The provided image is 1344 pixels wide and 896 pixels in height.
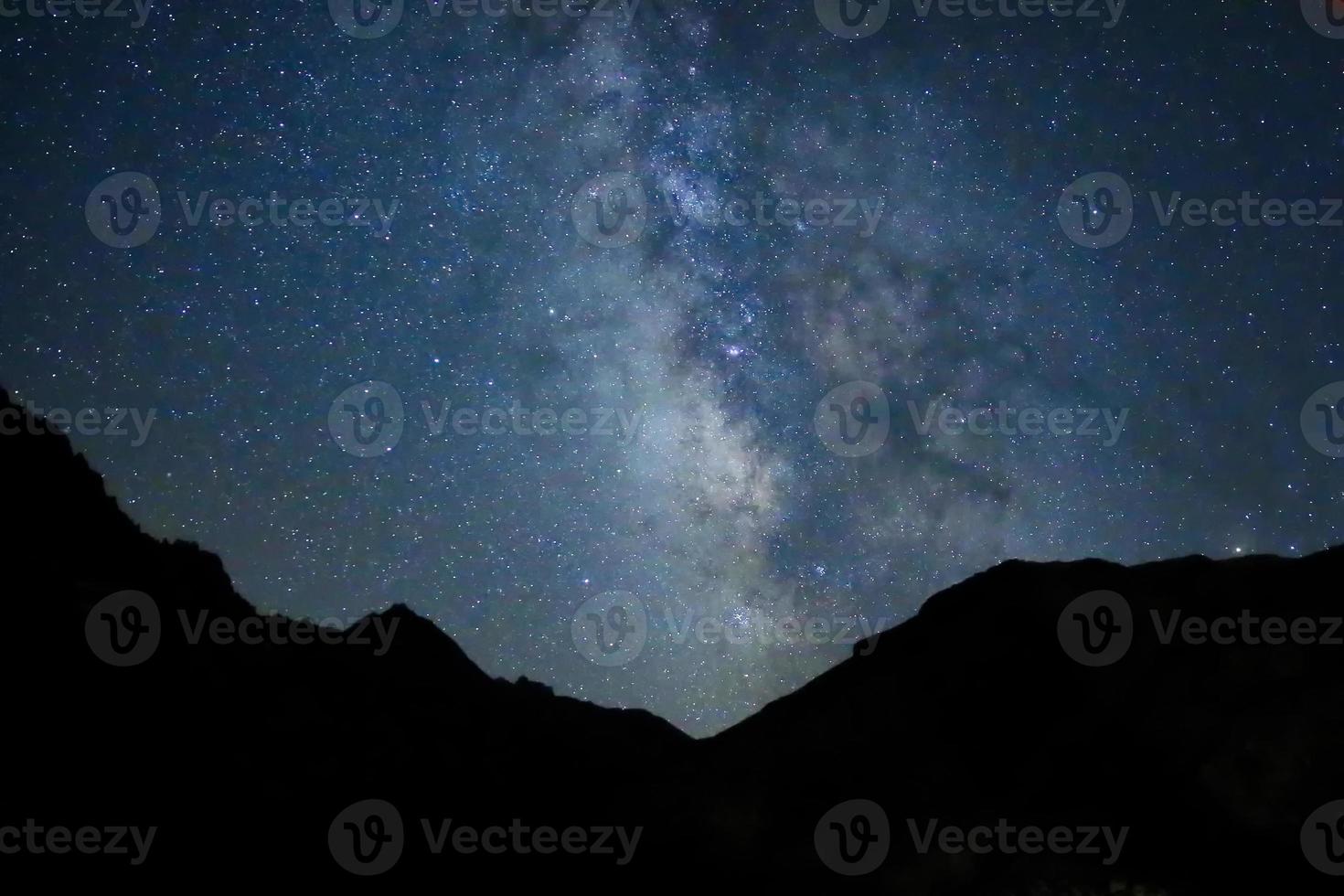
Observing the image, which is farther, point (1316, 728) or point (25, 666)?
point (25, 666)

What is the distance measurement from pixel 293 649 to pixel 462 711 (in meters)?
6.16

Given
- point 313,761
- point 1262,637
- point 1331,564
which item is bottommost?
point 313,761

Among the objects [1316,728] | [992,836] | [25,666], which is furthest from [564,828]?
[1316,728]

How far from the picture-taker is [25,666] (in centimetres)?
1514

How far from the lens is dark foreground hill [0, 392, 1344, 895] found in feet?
44.7

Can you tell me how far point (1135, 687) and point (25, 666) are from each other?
2553cm

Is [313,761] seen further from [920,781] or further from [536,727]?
[920,781]

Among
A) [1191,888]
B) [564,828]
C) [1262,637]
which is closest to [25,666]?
[564,828]

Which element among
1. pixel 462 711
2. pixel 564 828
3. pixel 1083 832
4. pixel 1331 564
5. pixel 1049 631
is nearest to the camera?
pixel 1083 832

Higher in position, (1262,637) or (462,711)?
(1262,637)

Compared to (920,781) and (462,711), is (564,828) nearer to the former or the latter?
(462,711)

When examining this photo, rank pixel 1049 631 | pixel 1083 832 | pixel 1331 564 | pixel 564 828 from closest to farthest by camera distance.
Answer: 1. pixel 1083 832
2. pixel 1331 564
3. pixel 1049 631
4. pixel 564 828

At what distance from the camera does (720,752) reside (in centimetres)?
2303

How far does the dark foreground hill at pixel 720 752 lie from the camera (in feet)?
44.7
